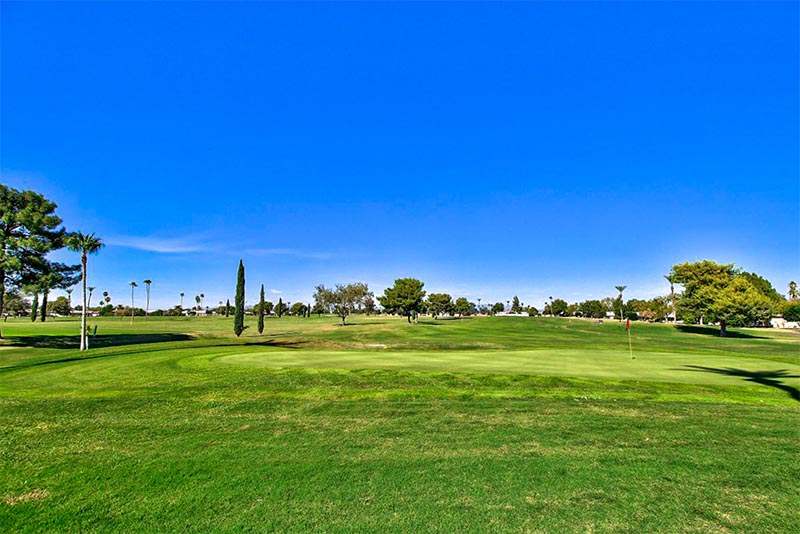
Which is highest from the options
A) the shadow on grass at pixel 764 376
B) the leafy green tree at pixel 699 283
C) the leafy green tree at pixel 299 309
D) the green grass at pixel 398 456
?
the leafy green tree at pixel 699 283

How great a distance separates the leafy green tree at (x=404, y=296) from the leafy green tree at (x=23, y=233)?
6416cm

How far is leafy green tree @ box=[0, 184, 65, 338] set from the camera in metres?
37.7

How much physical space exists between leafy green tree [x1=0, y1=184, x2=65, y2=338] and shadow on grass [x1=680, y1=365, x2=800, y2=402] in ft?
175

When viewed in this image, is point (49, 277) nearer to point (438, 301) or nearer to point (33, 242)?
→ point (33, 242)

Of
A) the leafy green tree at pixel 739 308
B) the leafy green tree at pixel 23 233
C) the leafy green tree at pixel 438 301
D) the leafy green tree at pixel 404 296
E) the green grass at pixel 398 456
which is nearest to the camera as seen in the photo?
the green grass at pixel 398 456

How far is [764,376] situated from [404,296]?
3067 inches

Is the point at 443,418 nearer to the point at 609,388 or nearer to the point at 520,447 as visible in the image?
the point at 520,447

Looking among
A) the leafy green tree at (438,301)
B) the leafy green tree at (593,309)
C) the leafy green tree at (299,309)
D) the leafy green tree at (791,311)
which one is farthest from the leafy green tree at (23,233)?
the leafy green tree at (593,309)

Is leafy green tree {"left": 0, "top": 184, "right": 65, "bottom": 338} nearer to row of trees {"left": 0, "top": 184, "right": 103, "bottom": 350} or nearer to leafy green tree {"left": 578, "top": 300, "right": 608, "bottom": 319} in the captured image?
row of trees {"left": 0, "top": 184, "right": 103, "bottom": 350}

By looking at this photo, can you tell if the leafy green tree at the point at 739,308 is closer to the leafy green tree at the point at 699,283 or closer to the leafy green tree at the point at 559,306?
the leafy green tree at the point at 699,283

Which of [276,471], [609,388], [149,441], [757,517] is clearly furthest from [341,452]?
[609,388]

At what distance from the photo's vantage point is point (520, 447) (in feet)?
26.1

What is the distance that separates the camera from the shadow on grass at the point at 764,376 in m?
14.4

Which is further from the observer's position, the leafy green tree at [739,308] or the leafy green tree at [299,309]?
the leafy green tree at [299,309]
